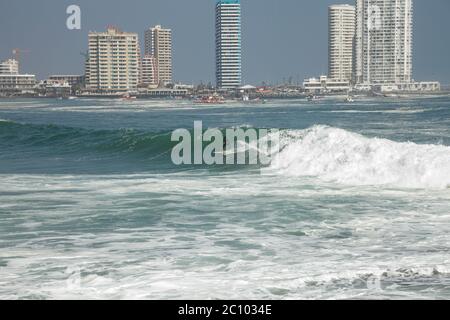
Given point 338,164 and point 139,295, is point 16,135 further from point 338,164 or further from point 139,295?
point 139,295

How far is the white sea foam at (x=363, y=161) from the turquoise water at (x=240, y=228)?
0.19 ft

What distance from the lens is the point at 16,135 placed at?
4594 cm

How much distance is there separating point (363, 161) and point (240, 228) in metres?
9.66

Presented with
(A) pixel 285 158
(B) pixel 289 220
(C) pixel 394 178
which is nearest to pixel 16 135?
(A) pixel 285 158

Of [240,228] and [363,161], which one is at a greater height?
[363,161]

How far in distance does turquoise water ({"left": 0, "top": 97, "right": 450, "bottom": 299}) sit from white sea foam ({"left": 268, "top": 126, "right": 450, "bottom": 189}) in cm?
6

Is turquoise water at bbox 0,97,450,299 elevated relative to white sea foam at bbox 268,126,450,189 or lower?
lower

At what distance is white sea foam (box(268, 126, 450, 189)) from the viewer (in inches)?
777

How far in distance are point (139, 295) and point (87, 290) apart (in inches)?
26.5

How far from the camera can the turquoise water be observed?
9672mm

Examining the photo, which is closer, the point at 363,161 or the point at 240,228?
the point at 240,228

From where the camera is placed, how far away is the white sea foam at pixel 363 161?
19.7m

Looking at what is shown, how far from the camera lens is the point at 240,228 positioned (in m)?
13.5

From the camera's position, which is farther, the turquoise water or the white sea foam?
the white sea foam
